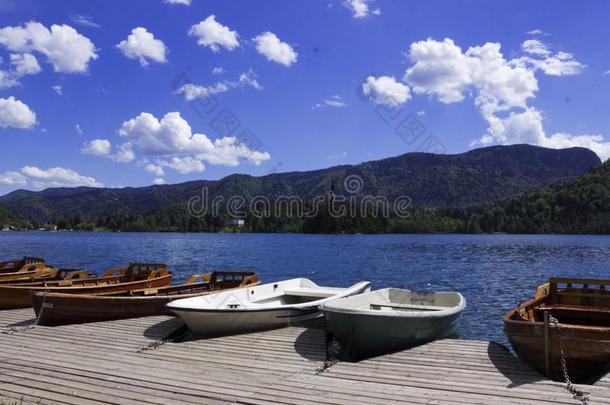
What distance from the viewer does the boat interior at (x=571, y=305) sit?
11898 mm

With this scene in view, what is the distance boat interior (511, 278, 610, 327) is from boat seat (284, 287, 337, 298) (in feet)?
18.5

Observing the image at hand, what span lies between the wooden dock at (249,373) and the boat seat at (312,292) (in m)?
3.72

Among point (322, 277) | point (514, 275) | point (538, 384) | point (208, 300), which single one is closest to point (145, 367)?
point (208, 300)

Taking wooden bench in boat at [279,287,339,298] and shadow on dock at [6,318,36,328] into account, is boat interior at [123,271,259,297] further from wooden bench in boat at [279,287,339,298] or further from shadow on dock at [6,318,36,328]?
shadow on dock at [6,318,36,328]

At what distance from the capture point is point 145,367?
8.81 m

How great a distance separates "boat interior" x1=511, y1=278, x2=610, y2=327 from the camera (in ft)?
39.0

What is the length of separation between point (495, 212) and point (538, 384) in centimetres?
17766

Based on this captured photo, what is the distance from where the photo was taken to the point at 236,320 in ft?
38.4

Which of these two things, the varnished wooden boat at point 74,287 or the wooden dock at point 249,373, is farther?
the varnished wooden boat at point 74,287

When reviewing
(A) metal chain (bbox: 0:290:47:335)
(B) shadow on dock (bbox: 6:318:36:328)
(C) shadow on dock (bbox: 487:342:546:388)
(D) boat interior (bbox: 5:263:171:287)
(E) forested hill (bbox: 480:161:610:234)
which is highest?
(E) forested hill (bbox: 480:161:610:234)

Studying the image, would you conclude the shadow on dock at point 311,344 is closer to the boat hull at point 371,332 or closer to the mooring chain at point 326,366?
the mooring chain at point 326,366

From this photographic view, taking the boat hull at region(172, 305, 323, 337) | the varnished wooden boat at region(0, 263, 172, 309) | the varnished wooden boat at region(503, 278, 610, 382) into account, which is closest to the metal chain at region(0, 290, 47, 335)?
the varnished wooden boat at region(0, 263, 172, 309)

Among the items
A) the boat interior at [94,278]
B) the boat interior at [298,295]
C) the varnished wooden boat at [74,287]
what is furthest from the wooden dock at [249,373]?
the boat interior at [94,278]

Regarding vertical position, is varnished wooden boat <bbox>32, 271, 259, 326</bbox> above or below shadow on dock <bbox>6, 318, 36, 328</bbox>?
above
